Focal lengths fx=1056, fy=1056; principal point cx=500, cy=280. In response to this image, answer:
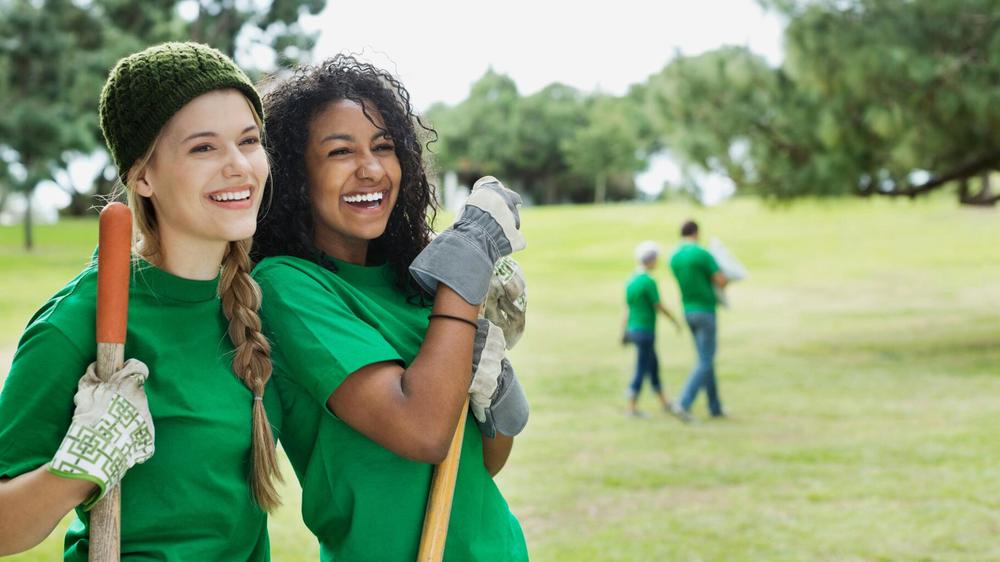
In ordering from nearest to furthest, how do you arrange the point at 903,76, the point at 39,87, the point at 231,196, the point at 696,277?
the point at 231,196
the point at 696,277
the point at 903,76
the point at 39,87

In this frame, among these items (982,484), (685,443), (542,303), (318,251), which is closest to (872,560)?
(982,484)

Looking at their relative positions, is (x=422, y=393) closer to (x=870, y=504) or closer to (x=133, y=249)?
(x=133, y=249)

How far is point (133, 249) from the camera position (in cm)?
177

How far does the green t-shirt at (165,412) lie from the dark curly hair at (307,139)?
0.21 meters

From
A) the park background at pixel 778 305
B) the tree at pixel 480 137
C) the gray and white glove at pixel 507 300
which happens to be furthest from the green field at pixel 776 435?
the tree at pixel 480 137

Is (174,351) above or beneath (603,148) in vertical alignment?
beneath

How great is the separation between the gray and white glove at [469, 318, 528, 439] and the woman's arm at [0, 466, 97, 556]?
64cm

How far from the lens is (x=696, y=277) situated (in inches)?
372

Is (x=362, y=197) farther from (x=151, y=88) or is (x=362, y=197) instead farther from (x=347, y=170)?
(x=151, y=88)

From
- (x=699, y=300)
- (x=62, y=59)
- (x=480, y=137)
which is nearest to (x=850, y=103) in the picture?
(x=699, y=300)

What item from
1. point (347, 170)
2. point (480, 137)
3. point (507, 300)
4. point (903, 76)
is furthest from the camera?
point (480, 137)

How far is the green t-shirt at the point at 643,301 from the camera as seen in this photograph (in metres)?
9.55

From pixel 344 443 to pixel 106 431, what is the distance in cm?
40

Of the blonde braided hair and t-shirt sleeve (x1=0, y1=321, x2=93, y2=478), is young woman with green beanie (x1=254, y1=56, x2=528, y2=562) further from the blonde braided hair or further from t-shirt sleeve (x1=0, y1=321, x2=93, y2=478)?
t-shirt sleeve (x1=0, y1=321, x2=93, y2=478)
